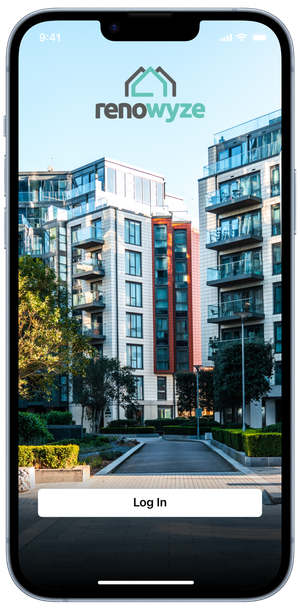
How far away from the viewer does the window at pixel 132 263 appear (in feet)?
27.5

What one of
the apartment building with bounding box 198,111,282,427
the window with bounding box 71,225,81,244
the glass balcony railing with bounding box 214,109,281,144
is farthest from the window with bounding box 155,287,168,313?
the glass balcony railing with bounding box 214,109,281,144

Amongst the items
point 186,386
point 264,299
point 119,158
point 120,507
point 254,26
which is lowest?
point 120,507

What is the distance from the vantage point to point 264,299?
6566 millimetres

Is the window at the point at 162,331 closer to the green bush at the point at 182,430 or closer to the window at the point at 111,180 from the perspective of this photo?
the green bush at the point at 182,430

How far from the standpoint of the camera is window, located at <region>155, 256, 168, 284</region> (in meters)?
8.37

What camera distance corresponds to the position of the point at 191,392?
7609 millimetres

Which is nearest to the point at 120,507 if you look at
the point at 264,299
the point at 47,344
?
the point at 264,299

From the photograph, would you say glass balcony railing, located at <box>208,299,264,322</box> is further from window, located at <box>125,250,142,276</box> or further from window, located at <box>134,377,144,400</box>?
window, located at <box>125,250,142,276</box>

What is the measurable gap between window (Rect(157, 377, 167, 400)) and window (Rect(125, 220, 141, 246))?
1794 millimetres

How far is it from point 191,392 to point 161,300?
4.68 ft

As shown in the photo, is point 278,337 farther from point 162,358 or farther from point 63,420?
point 63,420

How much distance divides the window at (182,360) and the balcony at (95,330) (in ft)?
3.26
